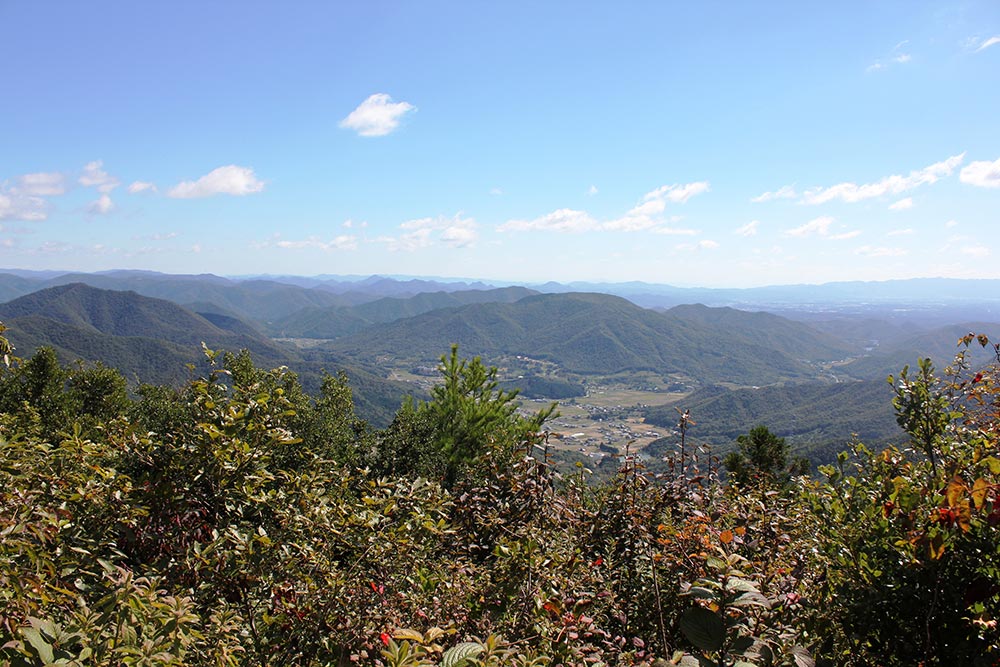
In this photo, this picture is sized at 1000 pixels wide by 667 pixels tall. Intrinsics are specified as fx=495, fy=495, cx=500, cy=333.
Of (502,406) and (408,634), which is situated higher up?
→ (408,634)

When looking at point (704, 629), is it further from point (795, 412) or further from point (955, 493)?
point (795, 412)

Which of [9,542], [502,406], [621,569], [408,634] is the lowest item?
[502,406]

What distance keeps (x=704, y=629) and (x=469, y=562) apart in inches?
80.0

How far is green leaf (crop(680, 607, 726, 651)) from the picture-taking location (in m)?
1.80

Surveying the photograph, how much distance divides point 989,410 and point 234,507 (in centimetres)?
536

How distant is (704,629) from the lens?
72.5 inches

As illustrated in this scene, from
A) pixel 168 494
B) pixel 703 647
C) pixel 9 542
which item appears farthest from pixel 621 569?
pixel 9 542

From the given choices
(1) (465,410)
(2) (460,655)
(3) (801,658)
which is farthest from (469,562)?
(1) (465,410)

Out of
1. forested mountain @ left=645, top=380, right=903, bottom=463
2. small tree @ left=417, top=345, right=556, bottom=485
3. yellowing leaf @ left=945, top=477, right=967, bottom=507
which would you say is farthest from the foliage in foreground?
forested mountain @ left=645, top=380, right=903, bottom=463

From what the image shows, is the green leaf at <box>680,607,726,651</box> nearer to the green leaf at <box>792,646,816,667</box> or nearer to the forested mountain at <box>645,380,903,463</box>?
the green leaf at <box>792,646,816,667</box>

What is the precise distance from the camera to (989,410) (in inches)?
148

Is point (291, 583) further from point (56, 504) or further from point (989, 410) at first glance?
point (989, 410)

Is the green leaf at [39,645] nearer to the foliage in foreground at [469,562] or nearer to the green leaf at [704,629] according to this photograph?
the foliage in foreground at [469,562]

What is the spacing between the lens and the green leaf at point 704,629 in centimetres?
180
